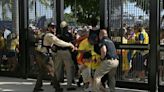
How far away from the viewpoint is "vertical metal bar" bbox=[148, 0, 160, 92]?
36.8 feet

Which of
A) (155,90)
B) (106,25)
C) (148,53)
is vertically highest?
(106,25)

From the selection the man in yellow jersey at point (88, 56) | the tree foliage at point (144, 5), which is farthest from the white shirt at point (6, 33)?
the tree foliage at point (144, 5)

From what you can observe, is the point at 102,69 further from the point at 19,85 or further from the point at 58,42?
the point at 19,85

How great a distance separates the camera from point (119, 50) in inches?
481

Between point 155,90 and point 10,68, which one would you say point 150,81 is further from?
point 10,68

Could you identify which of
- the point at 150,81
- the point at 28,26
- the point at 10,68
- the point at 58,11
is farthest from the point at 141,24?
the point at 10,68

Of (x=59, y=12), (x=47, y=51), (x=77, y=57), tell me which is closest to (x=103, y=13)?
(x=77, y=57)

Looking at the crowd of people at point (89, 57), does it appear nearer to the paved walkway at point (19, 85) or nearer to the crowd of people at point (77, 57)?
the crowd of people at point (77, 57)

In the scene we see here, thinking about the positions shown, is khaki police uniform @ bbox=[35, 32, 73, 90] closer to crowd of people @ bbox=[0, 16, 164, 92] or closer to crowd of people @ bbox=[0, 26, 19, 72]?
crowd of people @ bbox=[0, 16, 164, 92]

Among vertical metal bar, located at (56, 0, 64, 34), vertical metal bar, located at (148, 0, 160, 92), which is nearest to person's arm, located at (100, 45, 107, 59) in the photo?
vertical metal bar, located at (148, 0, 160, 92)

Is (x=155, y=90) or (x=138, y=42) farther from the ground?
(x=138, y=42)

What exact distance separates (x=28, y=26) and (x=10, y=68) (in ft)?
5.87

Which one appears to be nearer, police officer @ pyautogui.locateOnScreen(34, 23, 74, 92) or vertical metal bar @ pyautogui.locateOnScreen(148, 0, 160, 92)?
A: vertical metal bar @ pyautogui.locateOnScreen(148, 0, 160, 92)

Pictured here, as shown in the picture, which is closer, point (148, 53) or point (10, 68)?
point (148, 53)
